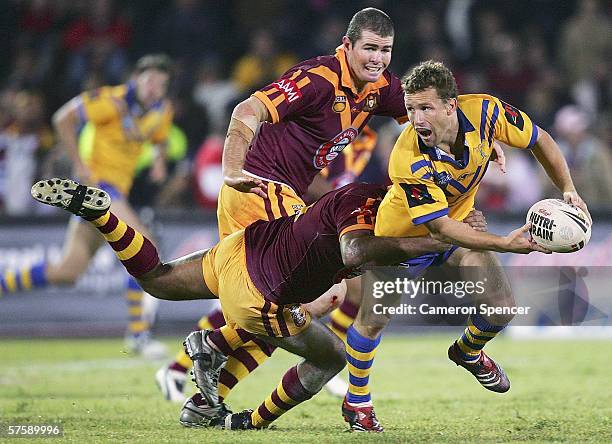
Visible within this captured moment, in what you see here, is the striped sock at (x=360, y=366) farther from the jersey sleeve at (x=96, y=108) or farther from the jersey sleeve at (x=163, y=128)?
the jersey sleeve at (x=163, y=128)

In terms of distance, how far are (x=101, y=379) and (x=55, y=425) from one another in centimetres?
291

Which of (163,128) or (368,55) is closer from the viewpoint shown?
(368,55)

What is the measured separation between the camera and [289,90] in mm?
7148

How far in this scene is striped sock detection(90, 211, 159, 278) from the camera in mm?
6906

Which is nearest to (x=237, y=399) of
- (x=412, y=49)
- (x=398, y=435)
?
(x=398, y=435)

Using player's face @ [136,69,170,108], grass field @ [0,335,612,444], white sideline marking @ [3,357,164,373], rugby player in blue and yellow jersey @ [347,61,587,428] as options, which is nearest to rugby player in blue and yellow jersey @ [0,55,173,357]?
player's face @ [136,69,170,108]

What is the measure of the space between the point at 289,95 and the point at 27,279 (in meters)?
4.62

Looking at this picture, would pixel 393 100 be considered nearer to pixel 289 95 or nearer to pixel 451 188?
pixel 289 95

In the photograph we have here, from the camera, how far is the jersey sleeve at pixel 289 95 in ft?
23.2

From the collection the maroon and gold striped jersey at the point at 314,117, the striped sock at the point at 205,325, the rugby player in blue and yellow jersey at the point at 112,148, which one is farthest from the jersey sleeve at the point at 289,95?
the rugby player in blue and yellow jersey at the point at 112,148

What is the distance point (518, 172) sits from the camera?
14.6 meters

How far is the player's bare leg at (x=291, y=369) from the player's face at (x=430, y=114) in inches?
49.4

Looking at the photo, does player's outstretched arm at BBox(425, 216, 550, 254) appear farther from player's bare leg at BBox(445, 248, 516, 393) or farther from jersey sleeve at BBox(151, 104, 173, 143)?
jersey sleeve at BBox(151, 104, 173, 143)

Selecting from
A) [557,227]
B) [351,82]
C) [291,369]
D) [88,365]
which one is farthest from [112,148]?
[557,227]
